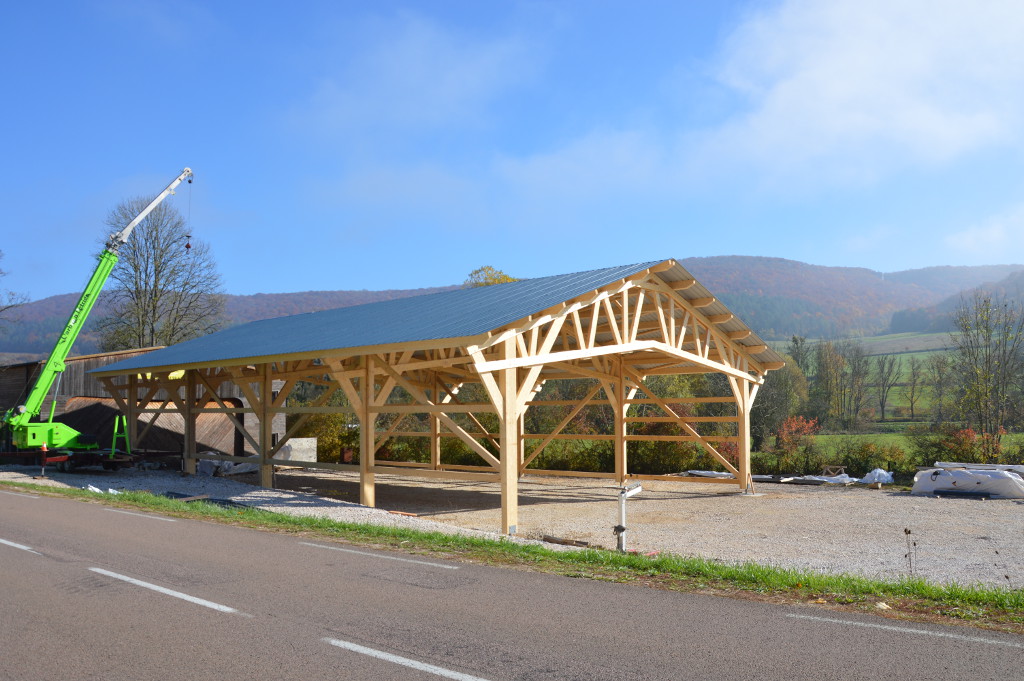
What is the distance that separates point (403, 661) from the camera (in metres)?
4.65

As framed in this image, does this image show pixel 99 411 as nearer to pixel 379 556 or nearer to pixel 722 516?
pixel 722 516

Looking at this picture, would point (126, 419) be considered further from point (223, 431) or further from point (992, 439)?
point (992, 439)

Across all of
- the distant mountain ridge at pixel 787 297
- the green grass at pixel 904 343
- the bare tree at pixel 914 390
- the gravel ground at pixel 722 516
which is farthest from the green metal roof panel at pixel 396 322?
the green grass at pixel 904 343

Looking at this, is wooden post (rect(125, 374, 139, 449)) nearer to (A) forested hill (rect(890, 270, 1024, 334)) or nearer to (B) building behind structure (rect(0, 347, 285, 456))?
(B) building behind structure (rect(0, 347, 285, 456))

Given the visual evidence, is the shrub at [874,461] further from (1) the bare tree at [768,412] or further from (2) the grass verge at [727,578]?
(2) the grass verge at [727,578]

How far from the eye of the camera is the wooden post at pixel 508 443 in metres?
12.3

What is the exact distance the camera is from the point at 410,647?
16.3 ft

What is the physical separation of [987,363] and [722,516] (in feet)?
55.4

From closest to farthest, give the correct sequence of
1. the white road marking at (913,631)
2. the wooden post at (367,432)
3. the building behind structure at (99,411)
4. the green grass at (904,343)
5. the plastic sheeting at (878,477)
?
the white road marking at (913,631) < the wooden post at (367,432) < the plastic sheeting at (878,477) < the building behind structure at (99,411) < the green grass at (904,343)

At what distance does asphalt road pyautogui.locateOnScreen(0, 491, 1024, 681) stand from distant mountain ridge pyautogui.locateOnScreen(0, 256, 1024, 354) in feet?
302

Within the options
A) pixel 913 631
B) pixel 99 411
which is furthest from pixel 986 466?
pixel 99 411

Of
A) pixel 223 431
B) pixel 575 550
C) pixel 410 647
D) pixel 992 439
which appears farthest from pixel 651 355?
pixel 410 647

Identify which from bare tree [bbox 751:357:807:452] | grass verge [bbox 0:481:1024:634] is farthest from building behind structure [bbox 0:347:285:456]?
bare tree [bbox 751:357:807:452]

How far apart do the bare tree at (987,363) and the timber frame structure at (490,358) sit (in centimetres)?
789
